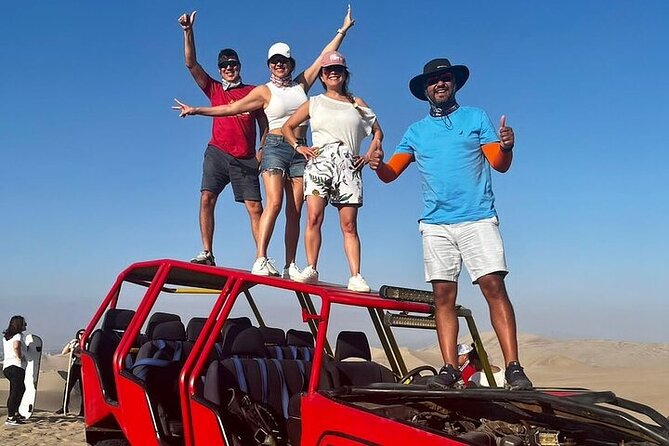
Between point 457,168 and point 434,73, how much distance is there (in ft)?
1.93

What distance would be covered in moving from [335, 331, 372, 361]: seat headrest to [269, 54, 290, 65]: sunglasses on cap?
2382 mm

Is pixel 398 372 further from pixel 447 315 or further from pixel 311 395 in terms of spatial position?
pixel 311 395

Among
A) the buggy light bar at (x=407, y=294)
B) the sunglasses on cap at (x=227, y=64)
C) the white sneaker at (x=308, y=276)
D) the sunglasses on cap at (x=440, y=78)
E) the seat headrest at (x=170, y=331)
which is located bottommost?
the seat headrest at (x=170, y=331)

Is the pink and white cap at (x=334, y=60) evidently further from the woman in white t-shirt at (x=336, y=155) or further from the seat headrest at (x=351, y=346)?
the seat headrest at (x=351, y=346)

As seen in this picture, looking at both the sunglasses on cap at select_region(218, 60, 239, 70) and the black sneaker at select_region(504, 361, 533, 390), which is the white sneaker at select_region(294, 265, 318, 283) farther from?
the sunglasses on cap at select_region(218, 60, 239, 70)

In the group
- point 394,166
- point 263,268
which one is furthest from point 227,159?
point 394,166

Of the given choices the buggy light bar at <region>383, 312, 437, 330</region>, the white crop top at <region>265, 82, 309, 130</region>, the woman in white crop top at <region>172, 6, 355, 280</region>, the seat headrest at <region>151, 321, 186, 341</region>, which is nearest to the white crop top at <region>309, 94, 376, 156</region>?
the woman in white crop top at <region>172, 6, 355, 280</region>

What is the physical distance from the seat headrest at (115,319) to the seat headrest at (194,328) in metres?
0.46

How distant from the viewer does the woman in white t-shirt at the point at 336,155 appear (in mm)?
5145

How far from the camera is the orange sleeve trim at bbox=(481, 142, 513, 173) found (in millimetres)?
4270

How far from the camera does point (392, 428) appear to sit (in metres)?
3.10

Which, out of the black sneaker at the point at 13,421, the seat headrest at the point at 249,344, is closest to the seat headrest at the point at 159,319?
the seat headrest at the point at 249,344

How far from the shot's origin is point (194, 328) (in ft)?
19.4

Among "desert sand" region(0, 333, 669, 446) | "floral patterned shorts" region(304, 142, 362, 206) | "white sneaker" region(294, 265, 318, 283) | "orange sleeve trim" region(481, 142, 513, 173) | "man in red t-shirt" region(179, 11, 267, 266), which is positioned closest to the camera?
"orange sleeve trim" region(481, 142, 513, 173)
